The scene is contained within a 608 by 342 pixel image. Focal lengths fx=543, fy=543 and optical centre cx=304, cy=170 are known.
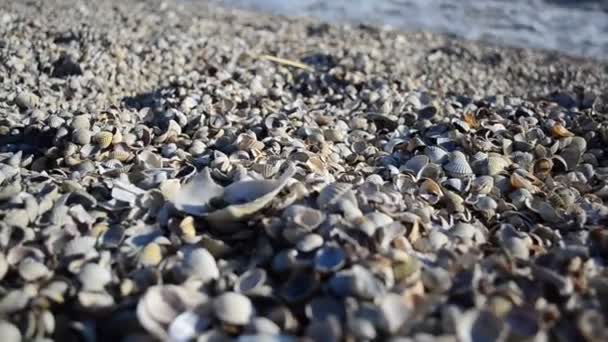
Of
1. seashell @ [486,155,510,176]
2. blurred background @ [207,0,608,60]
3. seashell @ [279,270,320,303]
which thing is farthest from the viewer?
blurred background @ [207,0,608,60]

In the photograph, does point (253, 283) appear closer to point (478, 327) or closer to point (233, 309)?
point (233, 309)

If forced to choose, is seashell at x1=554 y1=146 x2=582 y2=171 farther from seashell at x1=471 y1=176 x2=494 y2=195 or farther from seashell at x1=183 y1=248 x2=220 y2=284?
seashell at x1=183 y1=248 x2=220 y2=284

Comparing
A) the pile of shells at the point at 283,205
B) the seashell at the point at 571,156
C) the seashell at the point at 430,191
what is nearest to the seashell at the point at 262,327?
the pile of shells at the point at 283,205

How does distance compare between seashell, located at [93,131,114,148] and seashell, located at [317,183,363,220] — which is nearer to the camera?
seashell, located at [317,183,363,220]

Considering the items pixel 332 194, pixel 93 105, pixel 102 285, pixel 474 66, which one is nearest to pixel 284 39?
pixel 474 66

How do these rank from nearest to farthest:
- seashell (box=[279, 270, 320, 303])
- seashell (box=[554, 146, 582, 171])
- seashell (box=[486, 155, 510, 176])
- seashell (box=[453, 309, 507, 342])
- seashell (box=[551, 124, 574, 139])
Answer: seashell (box=[453, 309, 507, 342]) → seashell (box=[279, 270, 320, 303]) → seashell (box=[486, 155, 510, 176]) → seashell (box=[554, 146, 582, 171]) → seashell (box=[551, 124, 574, 139])

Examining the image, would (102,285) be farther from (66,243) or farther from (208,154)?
(208,154)

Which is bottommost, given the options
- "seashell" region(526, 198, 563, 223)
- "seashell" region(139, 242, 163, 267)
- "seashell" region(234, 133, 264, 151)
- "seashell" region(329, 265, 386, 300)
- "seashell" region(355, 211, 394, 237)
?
"seashell" region(526, 198, 563, 223)

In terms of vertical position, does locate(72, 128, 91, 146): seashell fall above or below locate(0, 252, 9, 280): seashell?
above

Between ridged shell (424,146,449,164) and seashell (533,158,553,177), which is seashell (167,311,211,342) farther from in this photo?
seashell (533,158,553,177)

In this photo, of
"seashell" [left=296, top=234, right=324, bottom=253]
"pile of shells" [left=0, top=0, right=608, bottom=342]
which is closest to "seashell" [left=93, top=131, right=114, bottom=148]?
"pile of shells" [left=0, top=0, right=608, bottom=342]
